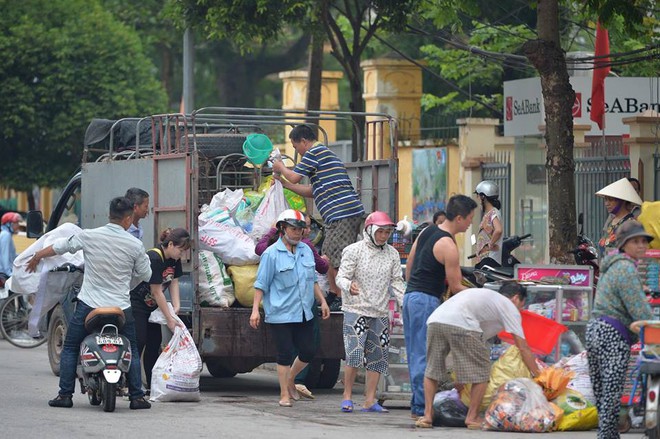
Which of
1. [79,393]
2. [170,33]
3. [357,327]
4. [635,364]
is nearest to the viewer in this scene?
[635,364]

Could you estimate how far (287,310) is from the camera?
39.8 ft

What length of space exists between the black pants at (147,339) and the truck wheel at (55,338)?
1.88 metres

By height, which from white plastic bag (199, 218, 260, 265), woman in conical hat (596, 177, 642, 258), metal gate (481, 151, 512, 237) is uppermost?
metal gate (481, 151, 512, 237)

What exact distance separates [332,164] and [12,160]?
20992 mm

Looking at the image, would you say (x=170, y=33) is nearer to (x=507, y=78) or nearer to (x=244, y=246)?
(x=507, y=78)

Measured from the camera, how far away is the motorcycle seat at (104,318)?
11.3m

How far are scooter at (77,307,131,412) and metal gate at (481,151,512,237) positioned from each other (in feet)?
35.1

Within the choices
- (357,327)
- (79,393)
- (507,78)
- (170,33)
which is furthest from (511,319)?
(170,33)

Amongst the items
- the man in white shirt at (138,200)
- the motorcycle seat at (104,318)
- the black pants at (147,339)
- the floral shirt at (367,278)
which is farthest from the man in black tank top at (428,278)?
the man in white shirt at (138,200)

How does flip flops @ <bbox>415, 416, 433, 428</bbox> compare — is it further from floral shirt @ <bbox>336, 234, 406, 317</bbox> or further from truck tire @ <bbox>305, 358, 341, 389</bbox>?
truck tire @ <bbox>305, 358, 341, 389</bbox>

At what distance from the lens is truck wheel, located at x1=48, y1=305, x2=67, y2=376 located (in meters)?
14.7

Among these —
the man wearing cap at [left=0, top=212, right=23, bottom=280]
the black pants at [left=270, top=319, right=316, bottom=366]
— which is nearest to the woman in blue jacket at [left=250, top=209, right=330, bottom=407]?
the black pants at [left=270, top=319, right=316, bottom=366]

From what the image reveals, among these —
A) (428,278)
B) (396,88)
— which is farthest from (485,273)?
(396,88)

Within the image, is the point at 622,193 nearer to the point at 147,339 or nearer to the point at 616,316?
the point at 616,316
